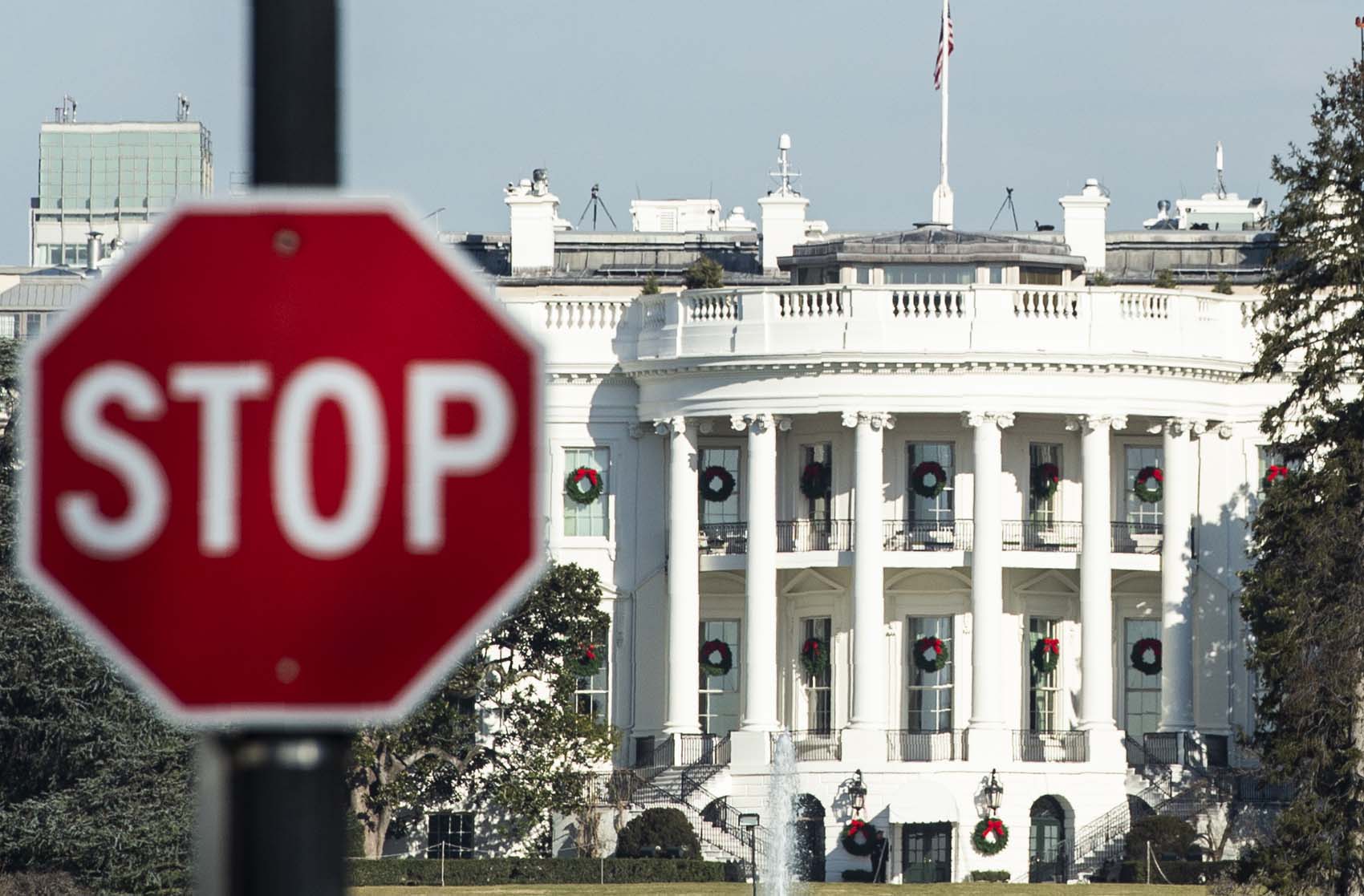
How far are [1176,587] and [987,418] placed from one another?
535cm

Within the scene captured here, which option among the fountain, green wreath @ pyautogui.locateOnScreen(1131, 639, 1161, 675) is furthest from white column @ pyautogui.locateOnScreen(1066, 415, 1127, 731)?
the fountain

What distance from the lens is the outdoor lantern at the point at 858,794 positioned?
68750 millimetres

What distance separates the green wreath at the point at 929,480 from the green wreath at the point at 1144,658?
17.9 feet

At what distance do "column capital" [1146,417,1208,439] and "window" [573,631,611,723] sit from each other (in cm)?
1265

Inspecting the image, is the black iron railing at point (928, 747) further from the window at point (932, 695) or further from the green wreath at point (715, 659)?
the green wreath at point (715, 659)

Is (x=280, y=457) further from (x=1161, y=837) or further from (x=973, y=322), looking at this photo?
(x=973, y=322)

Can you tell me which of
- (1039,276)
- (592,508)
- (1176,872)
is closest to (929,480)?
(1039,276)

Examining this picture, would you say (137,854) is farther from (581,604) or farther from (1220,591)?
(1220,591)

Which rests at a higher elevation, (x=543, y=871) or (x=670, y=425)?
(x=670, y=425)

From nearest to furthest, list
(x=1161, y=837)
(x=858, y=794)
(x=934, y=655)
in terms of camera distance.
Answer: (x=1161, y=837) → (x=858, y=794) → (x=934, y=655)

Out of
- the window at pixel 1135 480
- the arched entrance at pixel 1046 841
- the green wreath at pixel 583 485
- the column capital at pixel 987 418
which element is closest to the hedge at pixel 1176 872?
the arched entrance at pixel 1046 841

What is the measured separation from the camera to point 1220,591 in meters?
72.2

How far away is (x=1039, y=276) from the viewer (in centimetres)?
7462

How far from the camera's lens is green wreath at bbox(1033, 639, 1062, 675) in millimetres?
72562
